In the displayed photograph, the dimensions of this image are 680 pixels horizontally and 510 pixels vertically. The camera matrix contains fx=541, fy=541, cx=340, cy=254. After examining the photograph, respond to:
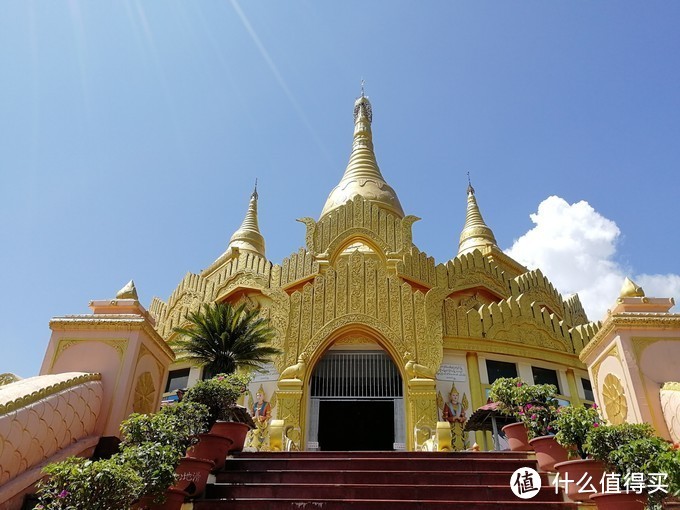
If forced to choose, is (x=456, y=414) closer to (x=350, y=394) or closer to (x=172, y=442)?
(x=350, y=394)

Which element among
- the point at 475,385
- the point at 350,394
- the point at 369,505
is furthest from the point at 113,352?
the point at 475,385

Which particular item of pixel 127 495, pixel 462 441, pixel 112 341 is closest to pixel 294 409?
pixel 462 441

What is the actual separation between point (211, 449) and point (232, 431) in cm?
65

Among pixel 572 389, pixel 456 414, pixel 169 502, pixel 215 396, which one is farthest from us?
pixel 572 389

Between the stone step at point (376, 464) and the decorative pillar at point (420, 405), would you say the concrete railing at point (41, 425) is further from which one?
the decorative pillar at point (420, 405)

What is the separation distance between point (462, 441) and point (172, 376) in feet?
28.8

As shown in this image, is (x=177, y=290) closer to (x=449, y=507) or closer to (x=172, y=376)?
(x=172, y=376)

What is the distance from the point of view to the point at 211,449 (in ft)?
22.4

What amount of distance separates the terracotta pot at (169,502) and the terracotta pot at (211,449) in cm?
96

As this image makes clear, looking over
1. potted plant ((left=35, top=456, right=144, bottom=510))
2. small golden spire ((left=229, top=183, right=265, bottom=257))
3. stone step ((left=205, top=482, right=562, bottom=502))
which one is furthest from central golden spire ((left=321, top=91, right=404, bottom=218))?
potted plant ((left=35, top=456, right=144, bottom=510))

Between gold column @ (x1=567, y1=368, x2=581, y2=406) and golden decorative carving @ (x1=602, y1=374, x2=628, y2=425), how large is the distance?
775 centimetres

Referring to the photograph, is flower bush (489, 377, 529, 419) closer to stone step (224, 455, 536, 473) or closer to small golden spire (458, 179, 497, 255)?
stone step (224, 455, 536, 473)

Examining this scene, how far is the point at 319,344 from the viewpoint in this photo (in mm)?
14172

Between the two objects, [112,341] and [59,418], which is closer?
[59,418]
